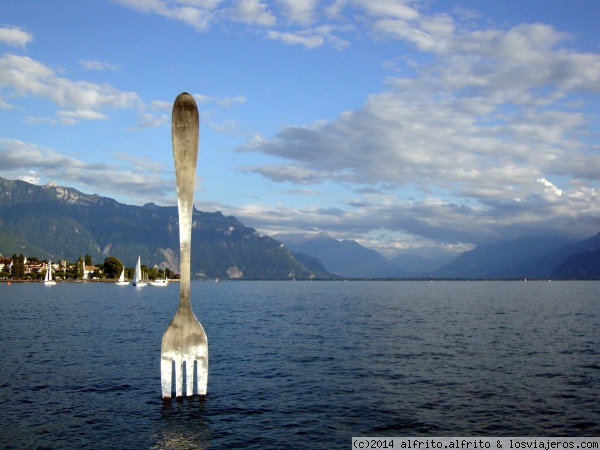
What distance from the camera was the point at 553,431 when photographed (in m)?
25.3

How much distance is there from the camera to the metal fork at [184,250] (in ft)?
83.5

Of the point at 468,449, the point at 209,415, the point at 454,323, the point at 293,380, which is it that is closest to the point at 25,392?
the point at 209,415

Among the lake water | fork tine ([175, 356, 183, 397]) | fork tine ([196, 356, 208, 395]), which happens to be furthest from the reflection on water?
fork tine ([196, 356, 208, 395])

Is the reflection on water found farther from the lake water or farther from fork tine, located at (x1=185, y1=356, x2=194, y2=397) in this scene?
fork tine, located at (x1=185, y1=356, x2=194, y2=397)

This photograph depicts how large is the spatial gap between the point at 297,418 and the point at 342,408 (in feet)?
10.9

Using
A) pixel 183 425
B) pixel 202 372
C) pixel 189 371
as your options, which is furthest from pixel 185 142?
pixel 183 425

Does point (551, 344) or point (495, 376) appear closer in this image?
point (495, 376)

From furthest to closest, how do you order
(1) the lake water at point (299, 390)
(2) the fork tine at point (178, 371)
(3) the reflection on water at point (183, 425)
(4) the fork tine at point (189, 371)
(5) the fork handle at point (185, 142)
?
(2) the fork tine at point (178, 371), (4) the fork tine at point (189, 371), (5) the fork handle at point (185, 142), (1) the lake water at point (299, 390), (3) the reflection on water at point (183, 425)

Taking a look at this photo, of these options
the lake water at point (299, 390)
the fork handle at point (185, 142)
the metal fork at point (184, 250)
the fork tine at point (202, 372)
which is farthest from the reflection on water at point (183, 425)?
the fork handle at point (185, 142)

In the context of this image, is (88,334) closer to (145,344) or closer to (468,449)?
(145,344)

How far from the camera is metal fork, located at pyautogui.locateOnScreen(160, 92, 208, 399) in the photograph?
2545cm

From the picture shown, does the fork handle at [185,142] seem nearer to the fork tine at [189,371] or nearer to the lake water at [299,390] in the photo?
the fork tine at [189,371]

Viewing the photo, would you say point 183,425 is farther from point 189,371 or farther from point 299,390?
point 299,390

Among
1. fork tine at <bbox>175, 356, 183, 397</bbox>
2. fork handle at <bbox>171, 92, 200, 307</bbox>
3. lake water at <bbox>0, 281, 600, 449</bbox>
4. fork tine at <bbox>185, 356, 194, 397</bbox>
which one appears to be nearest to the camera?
lake water at <bbox>0, 281, 600, 449</bbox>
